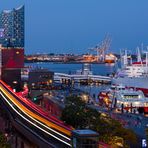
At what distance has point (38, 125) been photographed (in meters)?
19.8

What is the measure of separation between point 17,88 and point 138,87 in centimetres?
1248

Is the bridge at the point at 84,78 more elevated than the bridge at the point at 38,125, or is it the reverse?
the bridge at the point at 38,125

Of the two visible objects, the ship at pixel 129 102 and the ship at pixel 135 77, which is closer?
the ship at pixel 129 102

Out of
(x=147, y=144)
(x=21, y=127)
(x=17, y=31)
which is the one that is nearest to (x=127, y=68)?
(x=17, y=31)

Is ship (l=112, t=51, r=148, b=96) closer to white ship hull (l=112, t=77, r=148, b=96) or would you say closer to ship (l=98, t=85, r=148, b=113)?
white ship hull (l=112, t=77, r=148, b=96)

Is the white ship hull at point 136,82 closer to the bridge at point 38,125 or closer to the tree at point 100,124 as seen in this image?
the bridge at point 38,125

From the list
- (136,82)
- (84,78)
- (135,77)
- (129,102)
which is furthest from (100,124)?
(84,78)

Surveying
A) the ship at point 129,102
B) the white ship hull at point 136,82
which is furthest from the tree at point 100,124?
the white ship hull at point 136,82

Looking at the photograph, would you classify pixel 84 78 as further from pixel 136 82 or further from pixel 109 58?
pixel 109 58

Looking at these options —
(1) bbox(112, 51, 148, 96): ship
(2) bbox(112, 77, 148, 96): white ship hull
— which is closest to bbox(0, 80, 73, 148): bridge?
(2) bbox(112, 77, 148, 96): white ship hull

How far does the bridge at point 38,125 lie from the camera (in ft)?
52.7

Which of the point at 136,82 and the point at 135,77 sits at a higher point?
the point at 135,77

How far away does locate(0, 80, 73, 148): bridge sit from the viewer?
16.1m

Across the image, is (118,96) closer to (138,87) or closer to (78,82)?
(138,87)
